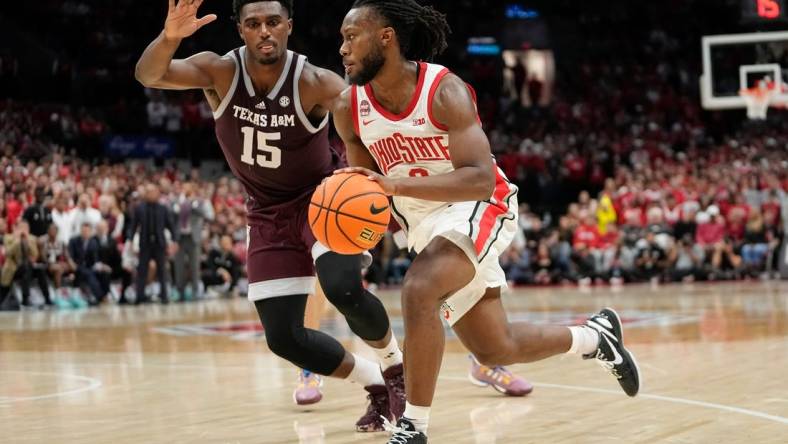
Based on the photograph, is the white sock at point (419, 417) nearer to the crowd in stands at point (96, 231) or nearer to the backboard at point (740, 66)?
the crowd in stands at point (96, 231)

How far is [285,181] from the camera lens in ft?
18.3

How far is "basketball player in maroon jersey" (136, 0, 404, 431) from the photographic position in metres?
5.24

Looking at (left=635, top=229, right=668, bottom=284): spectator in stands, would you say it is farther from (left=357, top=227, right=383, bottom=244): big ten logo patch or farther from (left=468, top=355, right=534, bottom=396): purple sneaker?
(left=357, top=227, right=383, bottom=244): big ten logo patch

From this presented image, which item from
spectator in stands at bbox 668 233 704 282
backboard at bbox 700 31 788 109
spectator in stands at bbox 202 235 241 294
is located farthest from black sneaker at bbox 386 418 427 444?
spectator in stands at bbox 668 233 704 282

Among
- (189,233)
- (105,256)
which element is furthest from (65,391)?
(189,233)

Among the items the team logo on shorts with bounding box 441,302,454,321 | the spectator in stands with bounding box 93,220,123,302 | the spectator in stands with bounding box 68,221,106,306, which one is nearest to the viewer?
the team logo on shorts with bounding box 441,302,454,321

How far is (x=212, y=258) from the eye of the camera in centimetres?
1817

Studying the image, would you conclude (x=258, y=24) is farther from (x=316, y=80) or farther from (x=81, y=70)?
(x=81, y=70)

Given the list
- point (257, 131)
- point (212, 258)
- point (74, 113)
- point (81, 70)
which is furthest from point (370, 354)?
point (81, 70)

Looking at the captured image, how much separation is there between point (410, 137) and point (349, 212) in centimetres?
56

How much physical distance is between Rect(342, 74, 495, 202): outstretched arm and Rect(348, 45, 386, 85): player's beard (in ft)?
0.90

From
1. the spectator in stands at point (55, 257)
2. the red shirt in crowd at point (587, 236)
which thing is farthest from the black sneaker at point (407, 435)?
the red shirt in crowd at point (587, 236)

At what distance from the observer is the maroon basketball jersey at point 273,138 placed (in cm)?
544

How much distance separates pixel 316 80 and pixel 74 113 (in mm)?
18734
